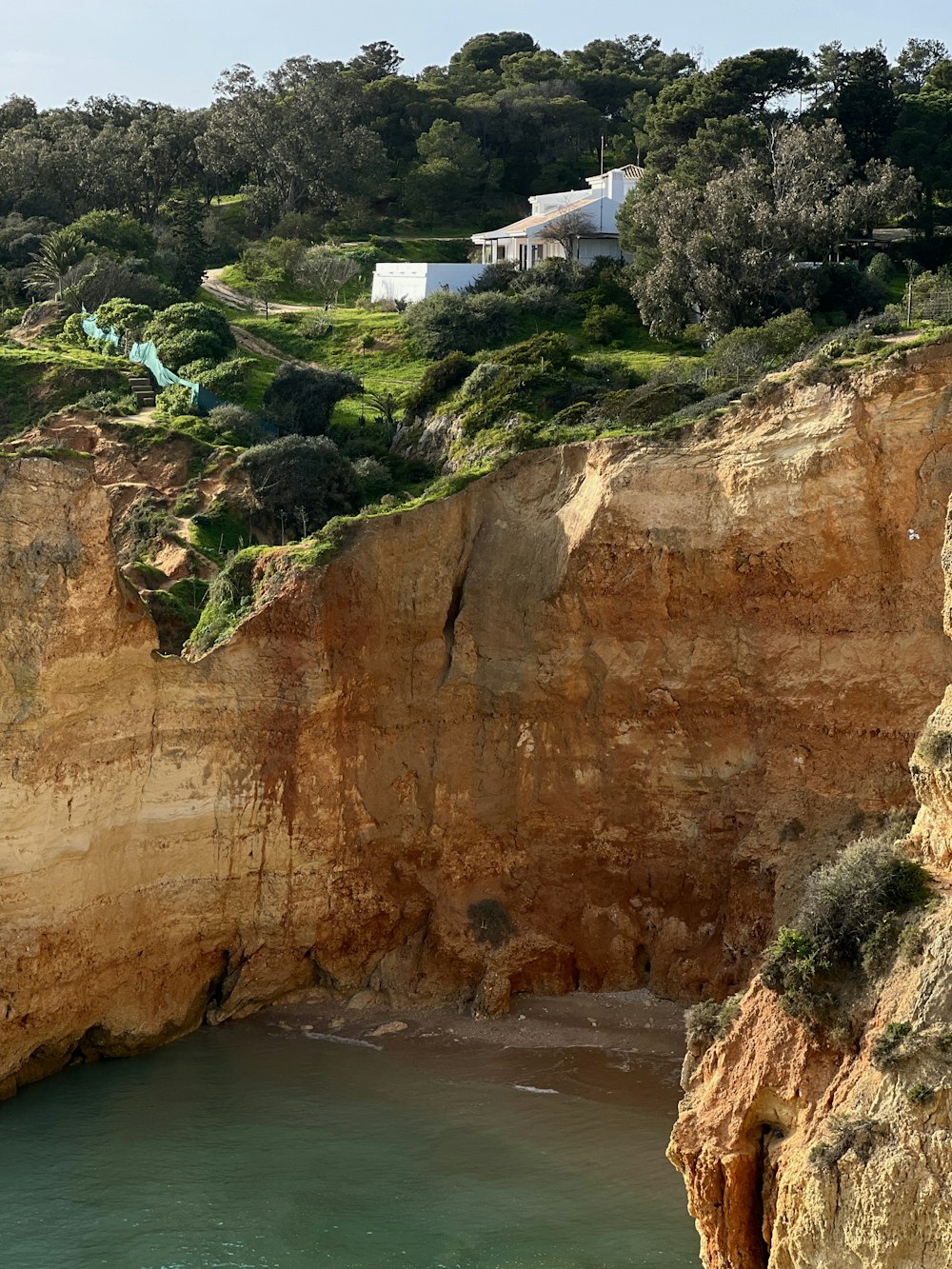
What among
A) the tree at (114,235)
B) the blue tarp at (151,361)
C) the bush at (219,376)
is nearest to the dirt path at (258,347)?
the blue tarp at (151,361)

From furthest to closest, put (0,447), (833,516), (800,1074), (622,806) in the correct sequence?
(0,447) → (622,806) → (833,516) → (800,1074)

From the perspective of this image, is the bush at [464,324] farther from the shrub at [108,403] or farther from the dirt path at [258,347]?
the shrub at [108,403]

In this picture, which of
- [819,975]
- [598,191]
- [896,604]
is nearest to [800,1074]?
[819,975]

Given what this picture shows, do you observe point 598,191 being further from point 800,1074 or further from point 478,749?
point 800,1074

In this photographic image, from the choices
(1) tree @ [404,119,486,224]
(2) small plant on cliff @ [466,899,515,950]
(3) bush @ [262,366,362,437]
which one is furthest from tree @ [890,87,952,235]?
(2) small plant on cliff @ [466,899,515,950]

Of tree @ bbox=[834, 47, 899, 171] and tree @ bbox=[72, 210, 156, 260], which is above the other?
tree @ bbox=[834, 47, 899, 171]

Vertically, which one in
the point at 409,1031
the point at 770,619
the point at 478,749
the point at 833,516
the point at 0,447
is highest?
the point at 0,447

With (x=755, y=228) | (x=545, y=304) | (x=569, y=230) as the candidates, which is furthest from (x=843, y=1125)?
(x=569, y=230)

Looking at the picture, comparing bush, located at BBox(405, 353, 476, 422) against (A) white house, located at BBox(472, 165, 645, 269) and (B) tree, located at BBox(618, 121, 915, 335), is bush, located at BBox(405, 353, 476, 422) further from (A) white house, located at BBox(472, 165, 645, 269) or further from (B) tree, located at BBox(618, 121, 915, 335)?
(A) white house, located at BBox(472, 165, 645, 269)
